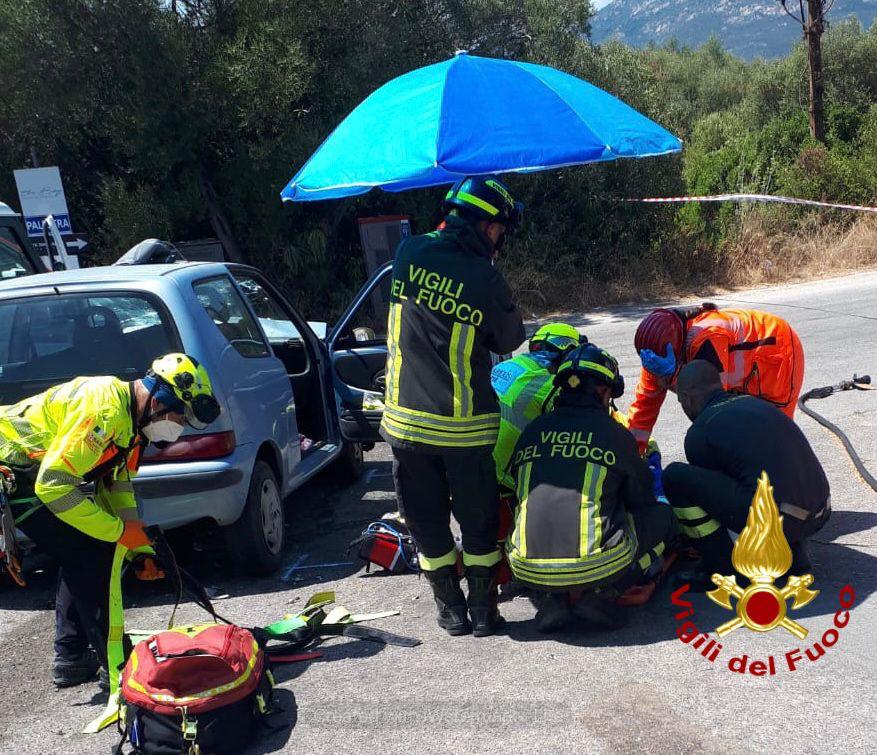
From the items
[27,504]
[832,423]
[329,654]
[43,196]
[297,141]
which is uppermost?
[297,141]

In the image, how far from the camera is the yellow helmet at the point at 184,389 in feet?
12.7

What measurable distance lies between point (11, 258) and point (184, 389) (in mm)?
6033

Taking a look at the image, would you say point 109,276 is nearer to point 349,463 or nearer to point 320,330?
point 320,330

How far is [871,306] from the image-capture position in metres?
11.9

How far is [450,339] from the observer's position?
4195 mm

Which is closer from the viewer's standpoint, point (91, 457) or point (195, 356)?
point (91, 457)

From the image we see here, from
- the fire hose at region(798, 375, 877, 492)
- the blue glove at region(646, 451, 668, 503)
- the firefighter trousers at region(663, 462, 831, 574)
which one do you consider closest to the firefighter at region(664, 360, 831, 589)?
the firefighter trousers at region(663, 462, 831, 574)

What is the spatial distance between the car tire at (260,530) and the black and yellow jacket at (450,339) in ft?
4.04

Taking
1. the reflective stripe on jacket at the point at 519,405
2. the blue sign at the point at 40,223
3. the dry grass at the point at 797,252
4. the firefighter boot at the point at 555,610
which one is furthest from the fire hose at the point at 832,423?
the blue sign at the point at 40,223

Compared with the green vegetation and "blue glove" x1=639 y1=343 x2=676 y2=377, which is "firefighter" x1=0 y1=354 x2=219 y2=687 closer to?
"blue glove" x1=639 y1=343 x2=676 y2=377

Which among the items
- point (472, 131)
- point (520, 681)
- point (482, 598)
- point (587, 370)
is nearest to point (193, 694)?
point (520, 681)

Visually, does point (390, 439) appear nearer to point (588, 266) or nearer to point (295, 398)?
point (295, 398)

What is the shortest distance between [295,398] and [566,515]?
10.00 ft

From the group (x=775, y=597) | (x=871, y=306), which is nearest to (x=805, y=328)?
(x=871, y=306)
